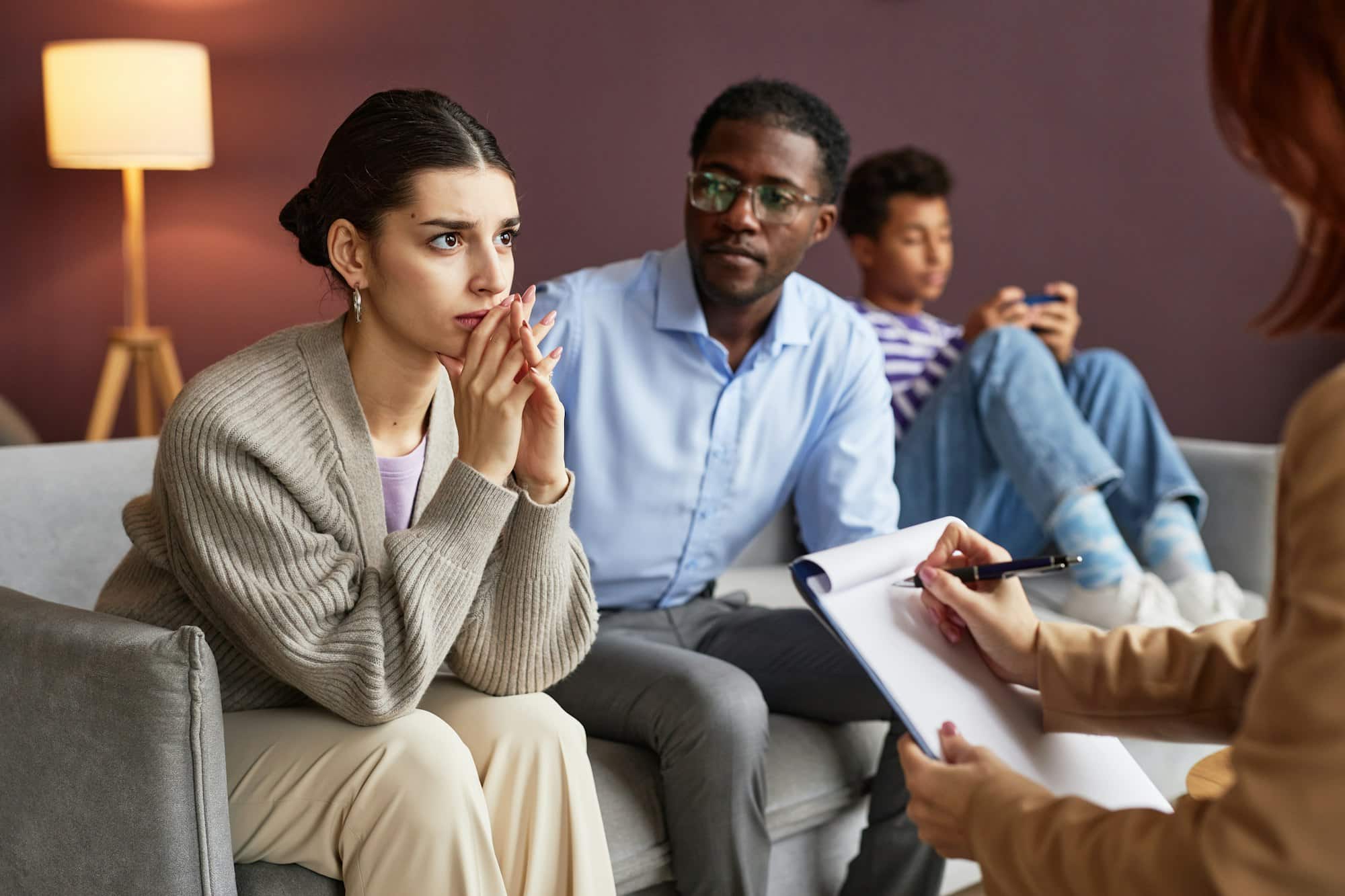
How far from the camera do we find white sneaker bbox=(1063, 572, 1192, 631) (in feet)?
7.87

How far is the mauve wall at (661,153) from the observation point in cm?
342

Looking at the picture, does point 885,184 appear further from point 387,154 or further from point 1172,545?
point 387,154

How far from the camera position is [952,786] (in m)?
0.96

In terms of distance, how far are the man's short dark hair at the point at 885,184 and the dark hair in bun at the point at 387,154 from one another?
175 centimetres

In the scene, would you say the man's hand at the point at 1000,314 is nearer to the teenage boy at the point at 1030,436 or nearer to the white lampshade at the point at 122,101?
the teenage boy at the point at 1030,436

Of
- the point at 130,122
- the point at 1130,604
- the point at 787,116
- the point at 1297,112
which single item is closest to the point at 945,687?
the point at 1297,112

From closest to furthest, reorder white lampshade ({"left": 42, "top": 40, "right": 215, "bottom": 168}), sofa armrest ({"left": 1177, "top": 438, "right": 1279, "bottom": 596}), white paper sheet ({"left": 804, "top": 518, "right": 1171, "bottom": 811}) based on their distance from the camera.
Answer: white paper sheet ({"left": 804, "top": 518, "right": 1171, "bottom": 811}), sofa armrest ({"left": 1177, "top": 438, "right": 1279, "bottom": 596}), white lampshade ({"left": 42, "top": 40, "right": 215, "bottom": 168})

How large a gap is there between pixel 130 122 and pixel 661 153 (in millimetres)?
1417

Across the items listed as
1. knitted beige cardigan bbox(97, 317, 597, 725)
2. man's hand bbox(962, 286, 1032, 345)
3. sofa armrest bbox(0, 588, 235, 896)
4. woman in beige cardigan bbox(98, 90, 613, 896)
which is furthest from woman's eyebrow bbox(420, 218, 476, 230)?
man's hand bbox(962, 286, 1032, 345)

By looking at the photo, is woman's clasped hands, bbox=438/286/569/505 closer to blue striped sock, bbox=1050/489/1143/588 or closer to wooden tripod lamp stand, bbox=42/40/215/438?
blue striped sock, bbox=1050/489/1143/588

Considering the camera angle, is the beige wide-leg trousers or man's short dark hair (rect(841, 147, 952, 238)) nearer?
the beige wide-leg trousers

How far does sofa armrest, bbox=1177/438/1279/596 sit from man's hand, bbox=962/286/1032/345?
500 mm

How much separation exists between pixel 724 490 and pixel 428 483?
0.64 m

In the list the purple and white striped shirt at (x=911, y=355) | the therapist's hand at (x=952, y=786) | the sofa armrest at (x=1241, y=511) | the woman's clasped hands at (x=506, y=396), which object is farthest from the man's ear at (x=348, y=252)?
the sofa armrest at (x=1241, y=511)
